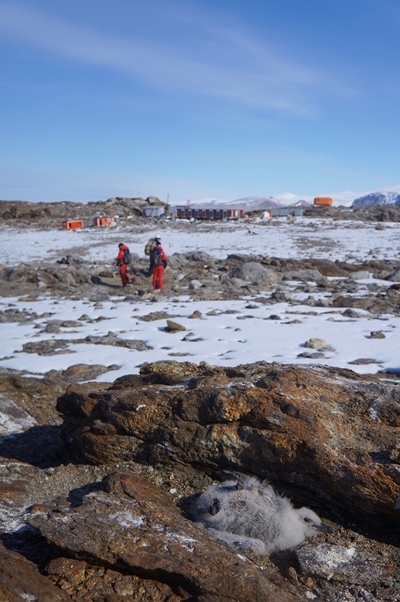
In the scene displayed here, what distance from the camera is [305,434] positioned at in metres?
3.43

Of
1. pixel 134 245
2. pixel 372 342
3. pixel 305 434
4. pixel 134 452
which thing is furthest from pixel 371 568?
pixel 134 245

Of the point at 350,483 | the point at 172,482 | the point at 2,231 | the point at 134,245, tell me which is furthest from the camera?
the point at 2,231

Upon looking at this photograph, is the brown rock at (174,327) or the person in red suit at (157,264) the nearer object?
the brown rock at (174,327)

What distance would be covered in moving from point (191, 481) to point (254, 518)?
611 millimetres

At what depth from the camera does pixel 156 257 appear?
14.9m

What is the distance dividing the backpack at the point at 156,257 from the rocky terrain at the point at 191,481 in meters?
9.74

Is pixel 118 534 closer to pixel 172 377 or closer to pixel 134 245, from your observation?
pixel 172 377

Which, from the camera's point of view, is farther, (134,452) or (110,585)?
(134,452)

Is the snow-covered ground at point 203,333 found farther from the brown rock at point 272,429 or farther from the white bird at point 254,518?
the white bird at point 254,518

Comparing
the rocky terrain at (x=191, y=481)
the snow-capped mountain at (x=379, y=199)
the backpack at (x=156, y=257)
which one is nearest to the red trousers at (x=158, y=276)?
the backpack at (x=156, y=257)

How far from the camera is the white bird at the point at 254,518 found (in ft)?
10.1

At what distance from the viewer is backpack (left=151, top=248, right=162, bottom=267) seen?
48.9 ft

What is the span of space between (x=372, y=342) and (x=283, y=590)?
21.5ft

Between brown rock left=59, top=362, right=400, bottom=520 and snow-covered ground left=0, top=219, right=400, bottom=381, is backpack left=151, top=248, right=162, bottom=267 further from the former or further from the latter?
brown rock left=59, top=362, right=400, bottom=520
